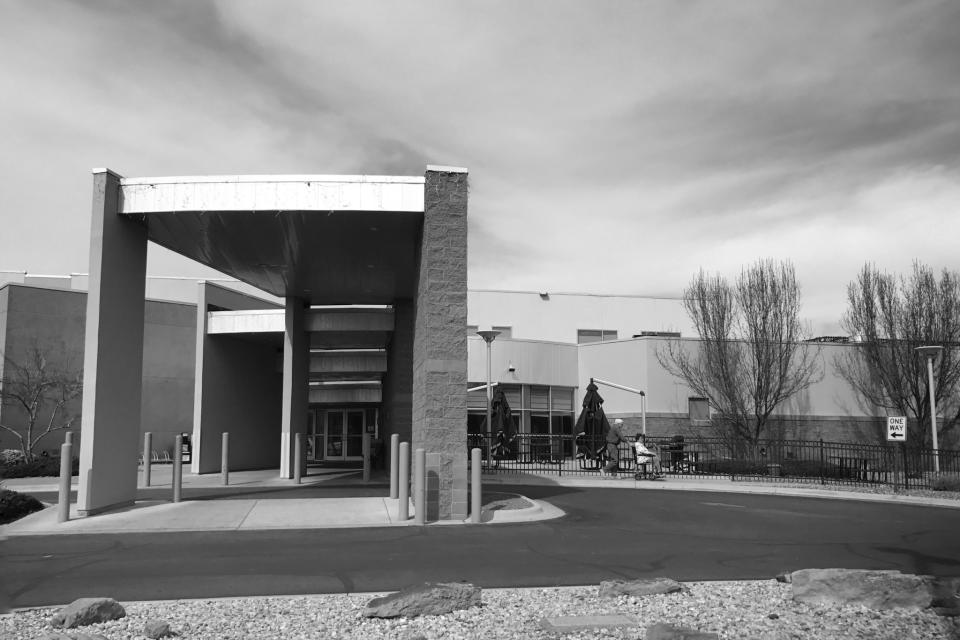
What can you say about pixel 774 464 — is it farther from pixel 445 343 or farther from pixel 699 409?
pixel 445 343

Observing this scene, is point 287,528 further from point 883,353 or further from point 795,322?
point 883,353

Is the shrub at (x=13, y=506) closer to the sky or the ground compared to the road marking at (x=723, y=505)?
closer to the sky

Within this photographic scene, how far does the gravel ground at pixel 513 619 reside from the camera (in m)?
6.16

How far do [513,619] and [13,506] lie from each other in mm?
10675

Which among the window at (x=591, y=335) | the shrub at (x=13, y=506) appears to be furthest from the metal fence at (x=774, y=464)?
the window at (x=591, y=335)

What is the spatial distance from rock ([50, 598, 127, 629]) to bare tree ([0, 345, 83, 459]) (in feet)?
71.2

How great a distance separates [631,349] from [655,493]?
1688cm

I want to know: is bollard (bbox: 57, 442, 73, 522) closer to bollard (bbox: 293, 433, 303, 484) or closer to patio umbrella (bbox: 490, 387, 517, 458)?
bollard (bbox: 293, 433, 303, 484)

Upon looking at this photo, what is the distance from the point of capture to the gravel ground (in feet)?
20.2

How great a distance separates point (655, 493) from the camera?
1916cm

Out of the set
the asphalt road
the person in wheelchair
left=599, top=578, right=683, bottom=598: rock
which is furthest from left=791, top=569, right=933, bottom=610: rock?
the person in wheelchair

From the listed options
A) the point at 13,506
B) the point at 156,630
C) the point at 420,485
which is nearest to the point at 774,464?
the point at 420,485

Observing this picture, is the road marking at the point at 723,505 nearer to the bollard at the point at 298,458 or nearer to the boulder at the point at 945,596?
the boulder at the point at 945,596

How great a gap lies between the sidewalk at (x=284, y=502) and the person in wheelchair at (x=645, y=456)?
0.54m
